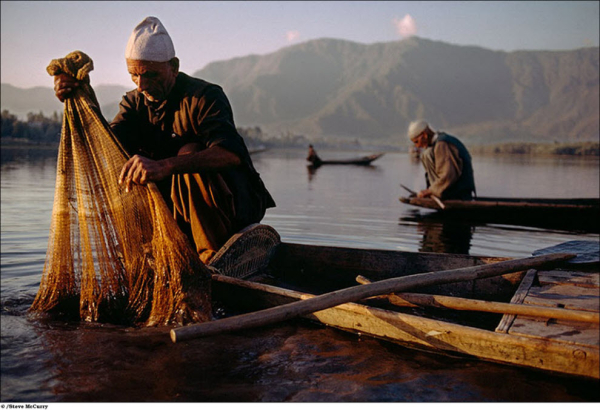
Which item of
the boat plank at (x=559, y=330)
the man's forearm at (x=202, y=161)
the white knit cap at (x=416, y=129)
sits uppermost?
the white knit cap at (x=416, y=129)

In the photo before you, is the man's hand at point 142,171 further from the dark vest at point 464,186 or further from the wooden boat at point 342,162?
the wooden boat at point 342,162

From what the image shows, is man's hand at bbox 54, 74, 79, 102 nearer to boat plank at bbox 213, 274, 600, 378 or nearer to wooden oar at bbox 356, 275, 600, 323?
boat plank at bbox 213, 274, 600, 378

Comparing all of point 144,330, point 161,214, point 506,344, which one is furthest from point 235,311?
point 506,344

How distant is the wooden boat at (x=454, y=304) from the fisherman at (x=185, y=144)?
381mm

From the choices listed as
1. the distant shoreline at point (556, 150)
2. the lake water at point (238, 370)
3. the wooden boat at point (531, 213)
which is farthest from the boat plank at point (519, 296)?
the distant shoreline at point (556, 150)

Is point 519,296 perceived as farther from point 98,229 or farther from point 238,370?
point 98,229

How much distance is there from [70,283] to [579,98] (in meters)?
224

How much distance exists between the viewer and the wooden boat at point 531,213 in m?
8.64

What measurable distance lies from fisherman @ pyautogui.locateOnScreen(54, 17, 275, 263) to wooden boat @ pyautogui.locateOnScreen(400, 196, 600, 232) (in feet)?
19.0

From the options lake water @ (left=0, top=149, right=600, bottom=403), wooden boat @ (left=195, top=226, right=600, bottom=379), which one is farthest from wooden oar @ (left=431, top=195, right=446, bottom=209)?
lake water @ (left=0, top=149, right=600, bottom=403)

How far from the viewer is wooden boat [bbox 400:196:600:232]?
28.3 feet

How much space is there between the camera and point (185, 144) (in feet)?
12.1

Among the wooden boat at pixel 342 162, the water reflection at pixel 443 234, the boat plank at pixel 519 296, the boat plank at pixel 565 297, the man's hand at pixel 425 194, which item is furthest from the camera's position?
the wooden boat at pixel 342 162

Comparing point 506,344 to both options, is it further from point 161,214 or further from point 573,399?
point 161,214
